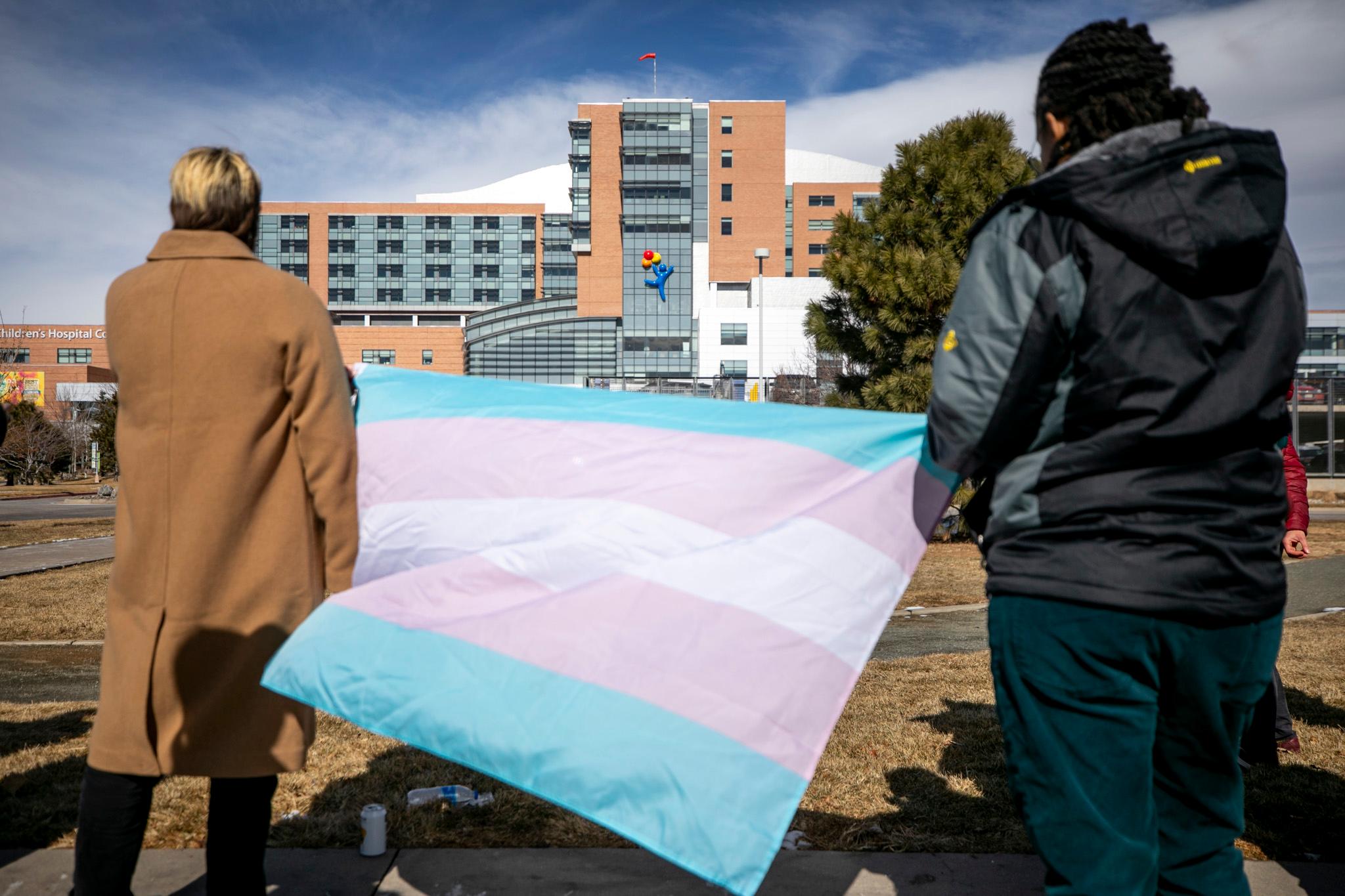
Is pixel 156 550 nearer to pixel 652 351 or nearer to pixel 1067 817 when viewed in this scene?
pixel 1067 817

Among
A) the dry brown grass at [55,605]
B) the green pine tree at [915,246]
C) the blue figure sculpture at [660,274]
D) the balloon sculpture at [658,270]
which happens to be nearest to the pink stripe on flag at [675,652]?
the dry brown grass at [55,605]

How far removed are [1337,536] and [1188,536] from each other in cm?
1855

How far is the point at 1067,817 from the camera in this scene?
1.78 m

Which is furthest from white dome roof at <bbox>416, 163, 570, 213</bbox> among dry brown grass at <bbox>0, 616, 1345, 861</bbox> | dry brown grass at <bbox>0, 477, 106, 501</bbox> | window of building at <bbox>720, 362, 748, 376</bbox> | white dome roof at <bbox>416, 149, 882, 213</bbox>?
dry brown grass at <bbox>0, 616, 1345, 861</bbox>

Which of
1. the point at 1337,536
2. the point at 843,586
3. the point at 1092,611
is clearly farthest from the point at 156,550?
the point at 1337,536

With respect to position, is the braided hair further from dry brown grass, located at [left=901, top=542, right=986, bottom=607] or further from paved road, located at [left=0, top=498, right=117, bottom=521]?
paved road, located at [left=0, top=498, right=117, bottom=521]

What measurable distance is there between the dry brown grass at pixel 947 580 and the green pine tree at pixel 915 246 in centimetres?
233

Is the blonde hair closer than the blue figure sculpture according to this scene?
Yes

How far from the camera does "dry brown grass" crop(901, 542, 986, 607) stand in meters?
11.0

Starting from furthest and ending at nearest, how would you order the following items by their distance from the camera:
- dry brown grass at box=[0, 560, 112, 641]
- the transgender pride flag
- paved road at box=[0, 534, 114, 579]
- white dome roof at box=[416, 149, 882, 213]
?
1. white dome roof at box=[416, 149, 882, 213]
2. paved road at box=[0, 534, 114, 579]
3. dry brown grass at box=[0, 560, 112, 641]
4. the transgender pride flag

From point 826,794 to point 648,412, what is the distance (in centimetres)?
213

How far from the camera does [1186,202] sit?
170cm

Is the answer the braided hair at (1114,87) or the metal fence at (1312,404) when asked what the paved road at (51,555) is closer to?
the metal fence at (1312,404)

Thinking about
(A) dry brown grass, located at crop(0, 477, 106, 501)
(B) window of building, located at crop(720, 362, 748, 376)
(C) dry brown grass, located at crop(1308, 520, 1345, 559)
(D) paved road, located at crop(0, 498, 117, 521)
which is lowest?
→ (A) dry brown grass, located at crop(0, 477, 106, 501)
